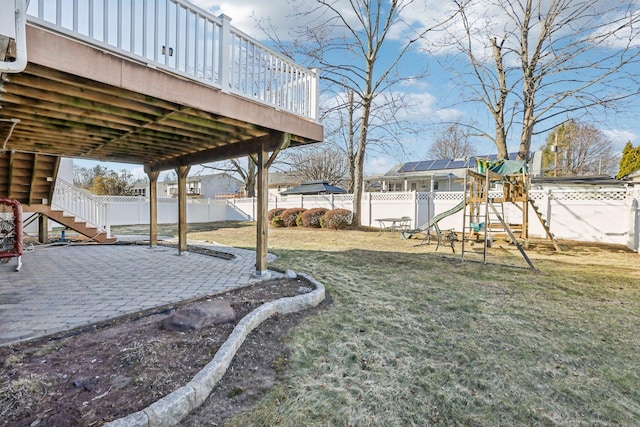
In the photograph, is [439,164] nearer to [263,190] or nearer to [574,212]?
[574,212]

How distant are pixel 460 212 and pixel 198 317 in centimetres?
1110

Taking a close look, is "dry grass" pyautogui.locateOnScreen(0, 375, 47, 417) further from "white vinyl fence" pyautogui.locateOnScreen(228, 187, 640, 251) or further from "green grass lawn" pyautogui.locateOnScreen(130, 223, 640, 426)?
→ "white vinyl fence" pyautogui.locateOnScreen(228, 187, 640, 251)

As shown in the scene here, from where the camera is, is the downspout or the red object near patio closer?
the downspout

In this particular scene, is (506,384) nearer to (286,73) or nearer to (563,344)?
(563,344)

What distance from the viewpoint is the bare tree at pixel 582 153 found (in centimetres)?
2609

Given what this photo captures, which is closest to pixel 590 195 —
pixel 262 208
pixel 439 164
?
pixel 262 208

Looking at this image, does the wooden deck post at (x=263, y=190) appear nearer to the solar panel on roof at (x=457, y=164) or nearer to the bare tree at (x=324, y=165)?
the solar panel on roof at (x=457, y=164)

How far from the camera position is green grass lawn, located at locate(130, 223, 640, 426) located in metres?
1.95

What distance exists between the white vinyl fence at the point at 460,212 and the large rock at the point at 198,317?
758cm

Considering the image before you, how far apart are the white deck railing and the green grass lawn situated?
9.25 ft

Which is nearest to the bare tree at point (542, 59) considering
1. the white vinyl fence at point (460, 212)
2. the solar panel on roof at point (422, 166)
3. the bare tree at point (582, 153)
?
the white vinyl fence at point (460, 212)

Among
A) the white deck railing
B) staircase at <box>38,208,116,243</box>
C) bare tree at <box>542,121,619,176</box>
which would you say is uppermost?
bare tree at <box>542,121,619,176</box>

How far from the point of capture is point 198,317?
2.92 metres

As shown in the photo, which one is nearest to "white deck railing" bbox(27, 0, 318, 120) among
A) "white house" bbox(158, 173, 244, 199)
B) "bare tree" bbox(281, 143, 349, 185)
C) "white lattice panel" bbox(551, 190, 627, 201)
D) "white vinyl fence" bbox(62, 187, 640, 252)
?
"white vinyl fence" bbox(62, 187, 640, 252)
